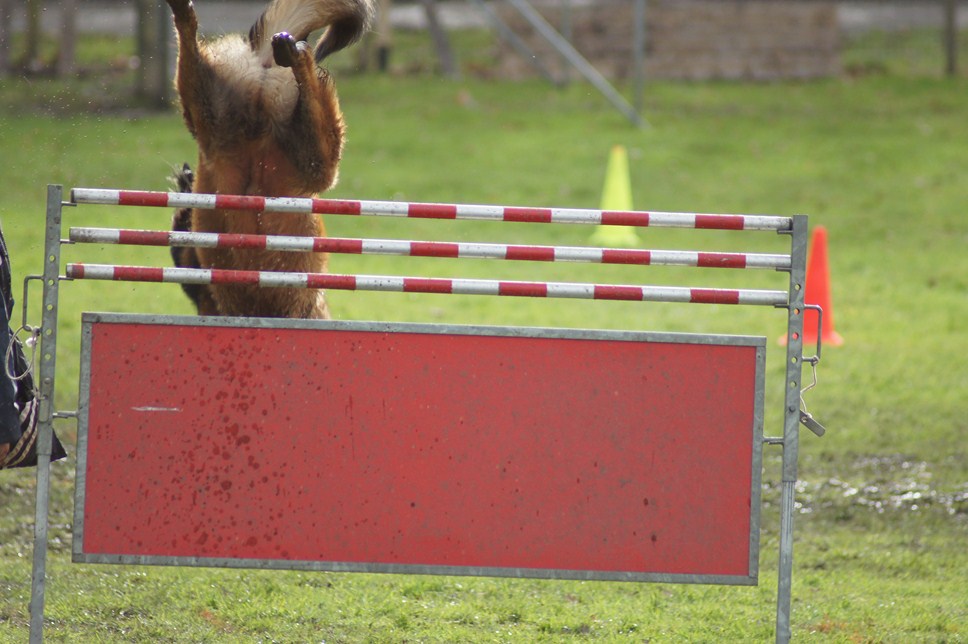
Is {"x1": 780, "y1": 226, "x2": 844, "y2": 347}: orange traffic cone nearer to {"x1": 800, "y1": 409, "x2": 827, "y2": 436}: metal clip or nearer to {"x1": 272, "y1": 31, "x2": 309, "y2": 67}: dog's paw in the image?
{"x1": 800, "y1": 409, "x2": 827, "y2": 436}: metal clip

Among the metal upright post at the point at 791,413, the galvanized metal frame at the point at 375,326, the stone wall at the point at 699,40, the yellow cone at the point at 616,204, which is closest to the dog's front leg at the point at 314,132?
the galvanized metal frame at the point at 375,326

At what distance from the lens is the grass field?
4.62 meters

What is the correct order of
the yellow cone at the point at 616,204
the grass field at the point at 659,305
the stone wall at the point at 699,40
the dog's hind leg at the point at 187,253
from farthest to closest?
1. the stone wall at the point at 699,40
2. the yellow cone at the point at 616,204
3. the dog's hind leg at the point at 187,253
4. the grass field at the point at 659,305

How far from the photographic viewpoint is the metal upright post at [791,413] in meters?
3.76

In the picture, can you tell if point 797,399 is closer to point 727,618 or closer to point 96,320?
point 727,618

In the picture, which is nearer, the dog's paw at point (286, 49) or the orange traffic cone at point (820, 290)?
the dog's paw at point (286, 49)

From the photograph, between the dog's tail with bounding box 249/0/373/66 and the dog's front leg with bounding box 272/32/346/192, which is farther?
the dog's tail with bounding box 249/0/373/66

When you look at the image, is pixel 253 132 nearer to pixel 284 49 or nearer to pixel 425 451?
Result: pixel 284 49

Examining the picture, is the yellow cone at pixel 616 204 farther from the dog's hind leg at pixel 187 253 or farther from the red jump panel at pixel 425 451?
the red jump panel at pixel 425 451

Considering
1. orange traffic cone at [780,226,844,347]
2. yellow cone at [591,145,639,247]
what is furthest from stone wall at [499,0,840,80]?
orange traffic cone at [780,226,844,347]

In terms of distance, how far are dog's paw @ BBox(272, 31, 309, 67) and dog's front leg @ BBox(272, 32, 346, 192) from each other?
73 millimetres

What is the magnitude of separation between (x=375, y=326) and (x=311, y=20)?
6.32 feet

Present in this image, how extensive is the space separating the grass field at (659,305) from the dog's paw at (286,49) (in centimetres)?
209

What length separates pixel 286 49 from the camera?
4.30 meters
